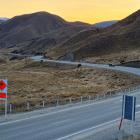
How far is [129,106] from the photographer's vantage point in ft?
63.0

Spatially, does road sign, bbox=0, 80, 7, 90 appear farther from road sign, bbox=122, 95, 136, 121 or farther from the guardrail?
road sign, bbox=122, 95, 136, 121

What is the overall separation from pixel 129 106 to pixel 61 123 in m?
7.61

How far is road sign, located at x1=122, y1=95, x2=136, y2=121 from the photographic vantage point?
62.4 feet

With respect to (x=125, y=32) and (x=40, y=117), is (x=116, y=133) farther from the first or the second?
(x=125, y=32)

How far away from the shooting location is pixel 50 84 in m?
68.1

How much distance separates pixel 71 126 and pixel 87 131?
1649mm

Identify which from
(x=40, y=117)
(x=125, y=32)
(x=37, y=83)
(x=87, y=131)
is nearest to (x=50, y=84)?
(x=37, y=83)

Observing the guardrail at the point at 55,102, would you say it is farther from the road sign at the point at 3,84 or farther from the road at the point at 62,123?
the road sign at the point at 3,84

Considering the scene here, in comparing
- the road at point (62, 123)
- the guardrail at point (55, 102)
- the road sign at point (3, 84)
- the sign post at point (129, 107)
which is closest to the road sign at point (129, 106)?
the sign post at point (129, 107)


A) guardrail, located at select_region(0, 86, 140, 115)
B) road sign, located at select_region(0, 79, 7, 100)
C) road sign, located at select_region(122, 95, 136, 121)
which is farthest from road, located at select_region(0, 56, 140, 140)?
road sign, located at select_region(122, 95, 136, 121)

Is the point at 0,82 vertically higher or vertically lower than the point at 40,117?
higher

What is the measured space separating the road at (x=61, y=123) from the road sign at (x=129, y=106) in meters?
3.61

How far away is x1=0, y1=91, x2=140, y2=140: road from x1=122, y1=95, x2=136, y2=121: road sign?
11.9 feet

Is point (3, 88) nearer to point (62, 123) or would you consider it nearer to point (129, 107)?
point (62, 123)
